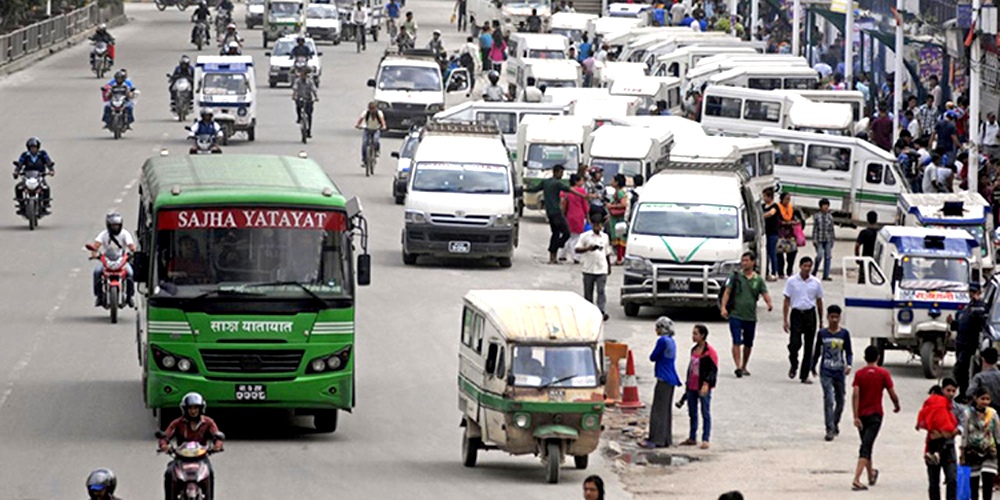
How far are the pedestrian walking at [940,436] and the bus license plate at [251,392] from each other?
252 inches

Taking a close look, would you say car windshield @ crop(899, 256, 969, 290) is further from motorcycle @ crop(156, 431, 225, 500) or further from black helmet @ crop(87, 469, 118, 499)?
black helmet @ crop(87, 469, 118, 499)

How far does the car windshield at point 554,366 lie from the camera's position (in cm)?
2028

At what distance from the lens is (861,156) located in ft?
135

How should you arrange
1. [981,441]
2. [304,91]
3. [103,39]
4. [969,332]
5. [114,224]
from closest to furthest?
1. [981,441]
2. [969,332]
3. [114,224]
4. [304,91]
5. [103,39]

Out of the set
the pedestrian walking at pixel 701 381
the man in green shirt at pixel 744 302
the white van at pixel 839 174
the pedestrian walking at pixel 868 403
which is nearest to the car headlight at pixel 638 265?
the man in green shirt at pixel 744 302

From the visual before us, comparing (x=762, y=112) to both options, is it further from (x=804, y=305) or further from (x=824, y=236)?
(x=804, y=305)

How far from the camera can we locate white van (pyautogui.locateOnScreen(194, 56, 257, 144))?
5016 cm

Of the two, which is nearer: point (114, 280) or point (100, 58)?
point (114, 280)

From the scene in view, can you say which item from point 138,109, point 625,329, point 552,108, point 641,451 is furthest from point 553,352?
point 138,109

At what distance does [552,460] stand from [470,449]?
3.68 feet

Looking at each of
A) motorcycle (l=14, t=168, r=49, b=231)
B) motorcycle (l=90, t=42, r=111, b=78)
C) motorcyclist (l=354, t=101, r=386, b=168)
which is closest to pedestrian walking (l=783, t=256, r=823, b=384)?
motorcycle (l=14, t=168, r=49, b=231)

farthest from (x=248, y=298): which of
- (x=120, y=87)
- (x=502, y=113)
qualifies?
(x=120, y=87)

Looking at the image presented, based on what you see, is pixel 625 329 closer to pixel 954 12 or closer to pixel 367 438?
pixel 367 438

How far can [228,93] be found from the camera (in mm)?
50281
